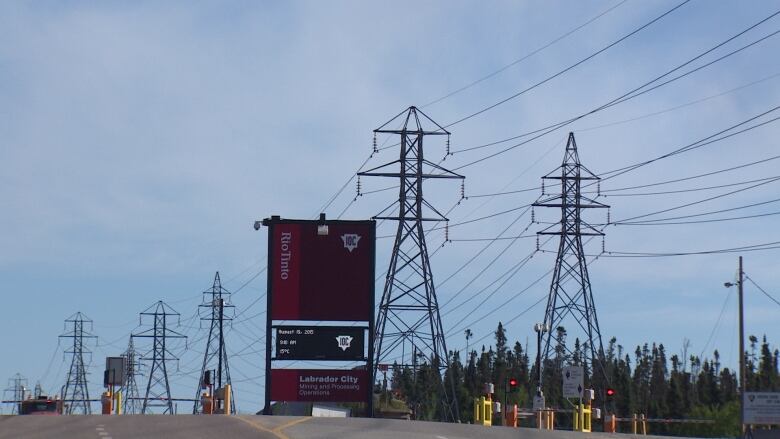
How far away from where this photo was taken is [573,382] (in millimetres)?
46438

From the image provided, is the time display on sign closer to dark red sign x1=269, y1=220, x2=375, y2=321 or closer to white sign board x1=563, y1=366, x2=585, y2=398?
dark red sign x1=269, y1=220, x2=375, y2=321

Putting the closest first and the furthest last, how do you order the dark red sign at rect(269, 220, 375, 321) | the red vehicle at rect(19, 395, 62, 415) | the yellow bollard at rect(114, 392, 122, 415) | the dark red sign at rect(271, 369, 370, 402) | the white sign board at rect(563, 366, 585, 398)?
1. the white sign board at rect(563, 366, 585, 398)
2. the yellow bollard at rect(114, 392, 122, 415)
3. the dark red sign at rect(271, 369, 370, 402)
4. the dark red sign at rect(269, 220, 375, 321)
5. the red vehicle at rect(19, 395, 62, 415)

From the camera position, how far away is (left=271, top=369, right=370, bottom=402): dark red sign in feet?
173

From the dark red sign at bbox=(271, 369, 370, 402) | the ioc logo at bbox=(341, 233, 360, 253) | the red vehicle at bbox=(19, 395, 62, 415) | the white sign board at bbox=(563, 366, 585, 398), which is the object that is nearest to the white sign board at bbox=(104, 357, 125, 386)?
the dark red sign at bbox=(271, 369, 370, 402)

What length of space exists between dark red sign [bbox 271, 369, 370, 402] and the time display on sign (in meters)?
0.65

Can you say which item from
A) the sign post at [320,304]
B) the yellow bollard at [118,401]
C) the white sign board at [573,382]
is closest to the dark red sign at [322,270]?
the sign post at [320,304]

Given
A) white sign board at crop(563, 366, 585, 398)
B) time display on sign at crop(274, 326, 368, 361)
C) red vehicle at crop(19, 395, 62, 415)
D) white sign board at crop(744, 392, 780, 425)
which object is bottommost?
red vehicle at crop(19, 395, 62, 415)

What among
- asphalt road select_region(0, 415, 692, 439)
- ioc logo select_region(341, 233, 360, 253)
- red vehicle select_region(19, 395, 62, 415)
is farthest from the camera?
red vehicle select_region(19, 395, 62, 415)

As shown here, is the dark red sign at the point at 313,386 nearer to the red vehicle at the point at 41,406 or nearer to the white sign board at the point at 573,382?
the white sign board at the point at 573,382

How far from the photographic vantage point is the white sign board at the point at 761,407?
53.8 metres

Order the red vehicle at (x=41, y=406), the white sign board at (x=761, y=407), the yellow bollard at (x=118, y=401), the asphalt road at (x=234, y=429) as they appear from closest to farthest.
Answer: the asphalt road at (x=234, y=429), the yellow bollard at (x=118, y=401), the white sign board at (x=761, y=407), the red vehicle at (x=41, y=406)

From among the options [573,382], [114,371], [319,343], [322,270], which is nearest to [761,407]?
[573,382]

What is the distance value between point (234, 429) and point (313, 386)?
2503 centimetres

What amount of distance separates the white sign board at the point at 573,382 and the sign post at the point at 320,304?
370 inches
